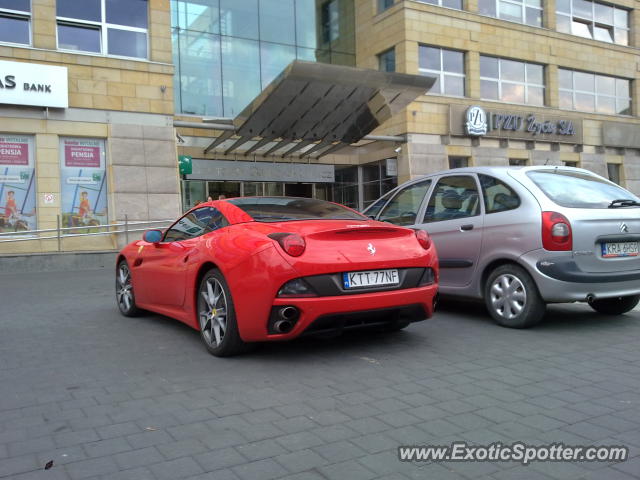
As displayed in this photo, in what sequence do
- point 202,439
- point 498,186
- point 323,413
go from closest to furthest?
point 202,439 < point 323,413 < point 498,186

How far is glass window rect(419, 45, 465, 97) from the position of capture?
2292 cm

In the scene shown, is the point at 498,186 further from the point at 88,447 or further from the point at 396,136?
the point at 396,136

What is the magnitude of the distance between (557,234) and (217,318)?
3.08 metres

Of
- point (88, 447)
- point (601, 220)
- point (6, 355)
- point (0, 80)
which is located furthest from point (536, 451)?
point (0, 80)

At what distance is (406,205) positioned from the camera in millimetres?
7012

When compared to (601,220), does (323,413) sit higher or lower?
Result: lower

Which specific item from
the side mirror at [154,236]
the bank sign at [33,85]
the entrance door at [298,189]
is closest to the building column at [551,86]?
the entrance door at [298,189]

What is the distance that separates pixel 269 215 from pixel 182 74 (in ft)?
59.9

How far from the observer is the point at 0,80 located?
15.3 m

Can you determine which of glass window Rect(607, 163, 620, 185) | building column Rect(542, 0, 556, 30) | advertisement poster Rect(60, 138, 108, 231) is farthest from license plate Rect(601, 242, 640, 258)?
glass window Rect(607, 163, 620, 185)

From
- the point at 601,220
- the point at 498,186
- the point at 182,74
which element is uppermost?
the point at 182,74

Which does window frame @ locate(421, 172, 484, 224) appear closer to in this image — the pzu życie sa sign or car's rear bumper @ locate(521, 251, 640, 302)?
car's rear bumper @ locate(521, 251, 640, 302)

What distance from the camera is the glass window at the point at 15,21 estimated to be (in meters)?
15.8

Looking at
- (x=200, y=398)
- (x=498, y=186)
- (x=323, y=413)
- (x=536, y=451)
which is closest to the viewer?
(x=536, y=451)
